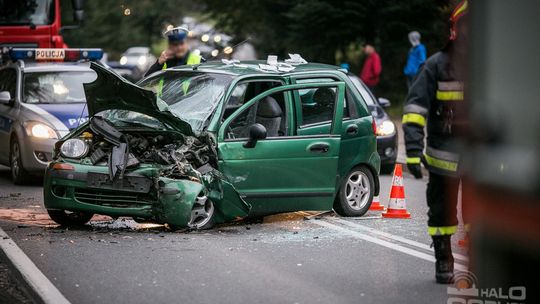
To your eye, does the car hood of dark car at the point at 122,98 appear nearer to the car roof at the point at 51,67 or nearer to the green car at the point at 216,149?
the green car at the point at 216,149

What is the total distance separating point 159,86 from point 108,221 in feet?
4.85

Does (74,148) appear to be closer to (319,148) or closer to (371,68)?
(319,148)

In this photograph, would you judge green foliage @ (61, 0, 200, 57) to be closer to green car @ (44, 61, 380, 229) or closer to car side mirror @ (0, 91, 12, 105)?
car side mirror @ (0, 91, 12, 105)

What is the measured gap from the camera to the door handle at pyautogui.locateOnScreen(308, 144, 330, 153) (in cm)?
1029

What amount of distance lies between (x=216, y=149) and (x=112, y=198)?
1036 millimetres

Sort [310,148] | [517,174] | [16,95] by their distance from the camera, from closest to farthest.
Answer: [517,174] < [310,148] < [16,95]

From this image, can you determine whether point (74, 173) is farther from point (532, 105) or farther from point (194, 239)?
point (532, 105)

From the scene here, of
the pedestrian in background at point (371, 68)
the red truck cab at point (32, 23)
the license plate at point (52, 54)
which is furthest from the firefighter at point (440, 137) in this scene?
the pedestrian in background at point (371, 68)

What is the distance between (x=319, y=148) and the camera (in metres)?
10.3

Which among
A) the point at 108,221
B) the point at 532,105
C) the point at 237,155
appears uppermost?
the point at 532,105

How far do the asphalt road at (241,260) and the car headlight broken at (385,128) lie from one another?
14.5ft

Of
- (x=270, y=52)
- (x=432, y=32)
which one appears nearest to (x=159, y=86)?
(x=432, y=32)

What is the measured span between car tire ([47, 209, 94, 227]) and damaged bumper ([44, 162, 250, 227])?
0.33m

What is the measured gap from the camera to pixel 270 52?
33.0m
